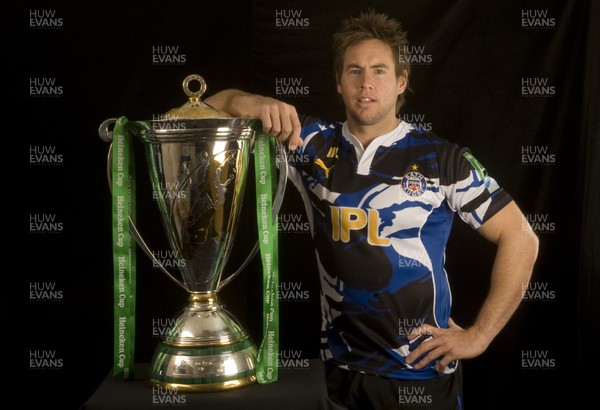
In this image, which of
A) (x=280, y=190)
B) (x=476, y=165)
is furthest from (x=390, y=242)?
(x=280, y=190)

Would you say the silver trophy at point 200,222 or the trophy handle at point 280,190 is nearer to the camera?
the silver trophy at point 200,222

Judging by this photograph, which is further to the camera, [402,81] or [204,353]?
[402,81]

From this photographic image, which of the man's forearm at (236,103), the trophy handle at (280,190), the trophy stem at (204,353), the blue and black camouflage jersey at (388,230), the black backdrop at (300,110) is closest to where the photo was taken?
the trophy stem at (204,353)

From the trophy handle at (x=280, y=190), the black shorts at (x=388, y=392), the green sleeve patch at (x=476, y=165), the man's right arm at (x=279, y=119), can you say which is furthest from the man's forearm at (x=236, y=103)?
the black shorts at (x=388, y=392)

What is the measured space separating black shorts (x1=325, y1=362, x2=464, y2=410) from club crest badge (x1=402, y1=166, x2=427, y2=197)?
489mm

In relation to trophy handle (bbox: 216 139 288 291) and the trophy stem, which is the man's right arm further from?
the trophy stem

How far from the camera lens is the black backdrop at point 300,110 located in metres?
2.17

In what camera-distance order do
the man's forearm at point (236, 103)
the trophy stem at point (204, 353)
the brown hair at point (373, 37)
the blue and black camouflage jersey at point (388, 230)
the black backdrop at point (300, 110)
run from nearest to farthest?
the trophy stem at point (204, 353) → the man's forearm at point (236, 103) → the blue and black camouflage jersey at point (388, 230) → the brown hair at point (373, 37) → the black backdrop at point (300, 110)

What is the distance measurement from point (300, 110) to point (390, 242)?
1.92ft

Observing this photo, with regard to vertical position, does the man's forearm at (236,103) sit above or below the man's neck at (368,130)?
above

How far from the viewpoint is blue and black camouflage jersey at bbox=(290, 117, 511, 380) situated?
1.85m

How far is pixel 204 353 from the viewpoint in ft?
4.24

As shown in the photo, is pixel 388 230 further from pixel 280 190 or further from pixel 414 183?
pixel 280 190

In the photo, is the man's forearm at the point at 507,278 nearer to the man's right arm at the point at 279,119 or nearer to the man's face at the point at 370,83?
the man's face at the point at 370,83
